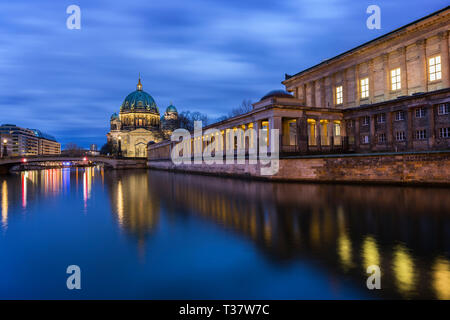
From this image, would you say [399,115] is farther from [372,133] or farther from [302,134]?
[302,134]

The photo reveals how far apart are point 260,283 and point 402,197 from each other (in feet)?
40.3

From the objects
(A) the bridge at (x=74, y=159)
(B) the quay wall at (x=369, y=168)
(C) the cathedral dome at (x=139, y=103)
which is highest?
(C) the cathedral dome at (x=139, y=103)

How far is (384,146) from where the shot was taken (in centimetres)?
3053

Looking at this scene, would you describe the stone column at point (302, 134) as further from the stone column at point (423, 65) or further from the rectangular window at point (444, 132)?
the stone column at point (423, 65)

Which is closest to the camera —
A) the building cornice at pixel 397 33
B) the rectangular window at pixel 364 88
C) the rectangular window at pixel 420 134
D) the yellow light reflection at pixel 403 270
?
the yellow light reflection at pixel 403 270

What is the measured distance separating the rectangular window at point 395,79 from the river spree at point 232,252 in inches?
1023

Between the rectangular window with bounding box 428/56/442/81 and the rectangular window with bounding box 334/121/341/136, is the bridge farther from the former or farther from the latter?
the rectangular window with bounding box 428/56/442/81

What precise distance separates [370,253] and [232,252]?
2982mm

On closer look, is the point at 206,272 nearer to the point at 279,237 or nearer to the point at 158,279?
the point at 158,279

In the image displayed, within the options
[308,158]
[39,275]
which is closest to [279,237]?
[39,275]

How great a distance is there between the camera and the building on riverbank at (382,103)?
27312mm

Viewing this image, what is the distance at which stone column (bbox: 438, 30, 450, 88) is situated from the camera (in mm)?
28109

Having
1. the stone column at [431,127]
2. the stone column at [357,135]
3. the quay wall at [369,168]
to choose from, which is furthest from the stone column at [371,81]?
the quay wall at [369,168]

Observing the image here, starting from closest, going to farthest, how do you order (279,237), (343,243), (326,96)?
(343,243)
(279,237)
(326,96)
